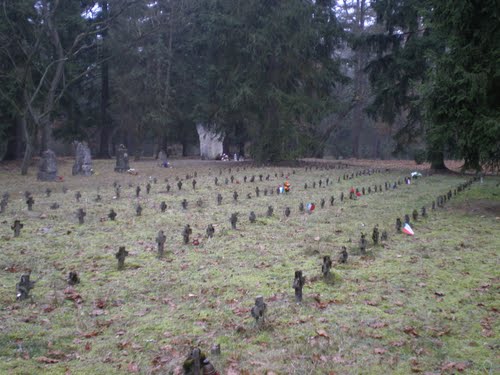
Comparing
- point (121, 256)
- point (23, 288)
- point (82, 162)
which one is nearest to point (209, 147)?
point (82, 162)

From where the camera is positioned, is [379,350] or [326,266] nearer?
[379,350]

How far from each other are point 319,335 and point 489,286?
2.50 metres

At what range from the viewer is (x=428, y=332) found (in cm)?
435

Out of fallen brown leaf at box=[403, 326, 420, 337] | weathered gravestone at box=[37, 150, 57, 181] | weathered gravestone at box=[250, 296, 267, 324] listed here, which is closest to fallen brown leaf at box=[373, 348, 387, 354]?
fallen brown leaf at box=[403, 326, 420, 337]

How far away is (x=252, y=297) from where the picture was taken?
17.1 ft

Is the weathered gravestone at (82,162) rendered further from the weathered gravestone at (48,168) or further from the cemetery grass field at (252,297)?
the cemetery grass field at (252,297)

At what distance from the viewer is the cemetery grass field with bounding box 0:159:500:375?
3920 mm

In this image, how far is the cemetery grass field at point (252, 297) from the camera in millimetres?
3920

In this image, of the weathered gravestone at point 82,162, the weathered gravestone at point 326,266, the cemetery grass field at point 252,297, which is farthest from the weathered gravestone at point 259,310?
the weathered gravestone at point 82,162

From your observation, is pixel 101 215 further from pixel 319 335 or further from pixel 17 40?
pixel 17 40

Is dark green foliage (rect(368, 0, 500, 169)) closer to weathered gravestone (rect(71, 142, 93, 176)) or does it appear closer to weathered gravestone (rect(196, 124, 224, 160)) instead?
weathered gravestone (rect(71, 142, 93, 176))

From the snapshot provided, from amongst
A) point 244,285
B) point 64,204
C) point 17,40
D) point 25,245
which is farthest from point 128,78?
point 244,285

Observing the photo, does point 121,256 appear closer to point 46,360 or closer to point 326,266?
point 46,360

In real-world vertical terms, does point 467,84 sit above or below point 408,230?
above
